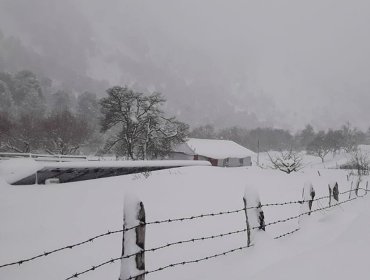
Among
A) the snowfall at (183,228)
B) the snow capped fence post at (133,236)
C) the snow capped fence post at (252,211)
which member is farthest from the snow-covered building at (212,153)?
the snow capped fence post at (133,236)

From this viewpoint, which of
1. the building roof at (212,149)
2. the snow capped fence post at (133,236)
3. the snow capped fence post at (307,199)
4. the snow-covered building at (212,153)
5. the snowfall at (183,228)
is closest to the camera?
the snow capped fence post at (133,236)

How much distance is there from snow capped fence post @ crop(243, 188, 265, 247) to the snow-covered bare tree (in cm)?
3539

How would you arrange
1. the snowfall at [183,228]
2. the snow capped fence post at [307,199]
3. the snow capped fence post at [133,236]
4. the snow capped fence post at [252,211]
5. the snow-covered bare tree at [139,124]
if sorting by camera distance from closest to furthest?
1. the snow capped fence post at [133,236]
2. the snowfall at [183,228]
3. the snow capped fence post at [252,211]
4. the snow capped fence post at [307,199]
5. the snow-covered bare tree at [139,124]

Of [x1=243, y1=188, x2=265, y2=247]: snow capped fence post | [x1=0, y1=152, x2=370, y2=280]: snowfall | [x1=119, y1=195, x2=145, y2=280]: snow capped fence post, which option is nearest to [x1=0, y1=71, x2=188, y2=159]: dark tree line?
[x1=0, y1=152, x2=370, y2=280]: snowfall

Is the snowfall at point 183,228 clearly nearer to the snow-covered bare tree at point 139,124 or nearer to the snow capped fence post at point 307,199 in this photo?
the snow capped fence post at point 307,199

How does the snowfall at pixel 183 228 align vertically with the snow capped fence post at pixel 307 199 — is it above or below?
below

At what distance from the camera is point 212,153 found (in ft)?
173

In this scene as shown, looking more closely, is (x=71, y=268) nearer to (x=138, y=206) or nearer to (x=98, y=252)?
(x=98, y=252)

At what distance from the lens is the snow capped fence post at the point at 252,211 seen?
5258 millimetres

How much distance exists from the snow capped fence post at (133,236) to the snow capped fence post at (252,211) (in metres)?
2.27

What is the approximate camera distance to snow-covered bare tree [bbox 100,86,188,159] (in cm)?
4112

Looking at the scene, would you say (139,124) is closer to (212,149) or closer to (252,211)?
(212,149)

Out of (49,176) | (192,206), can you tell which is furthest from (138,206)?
(49,176)

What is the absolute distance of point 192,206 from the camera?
557 inches
